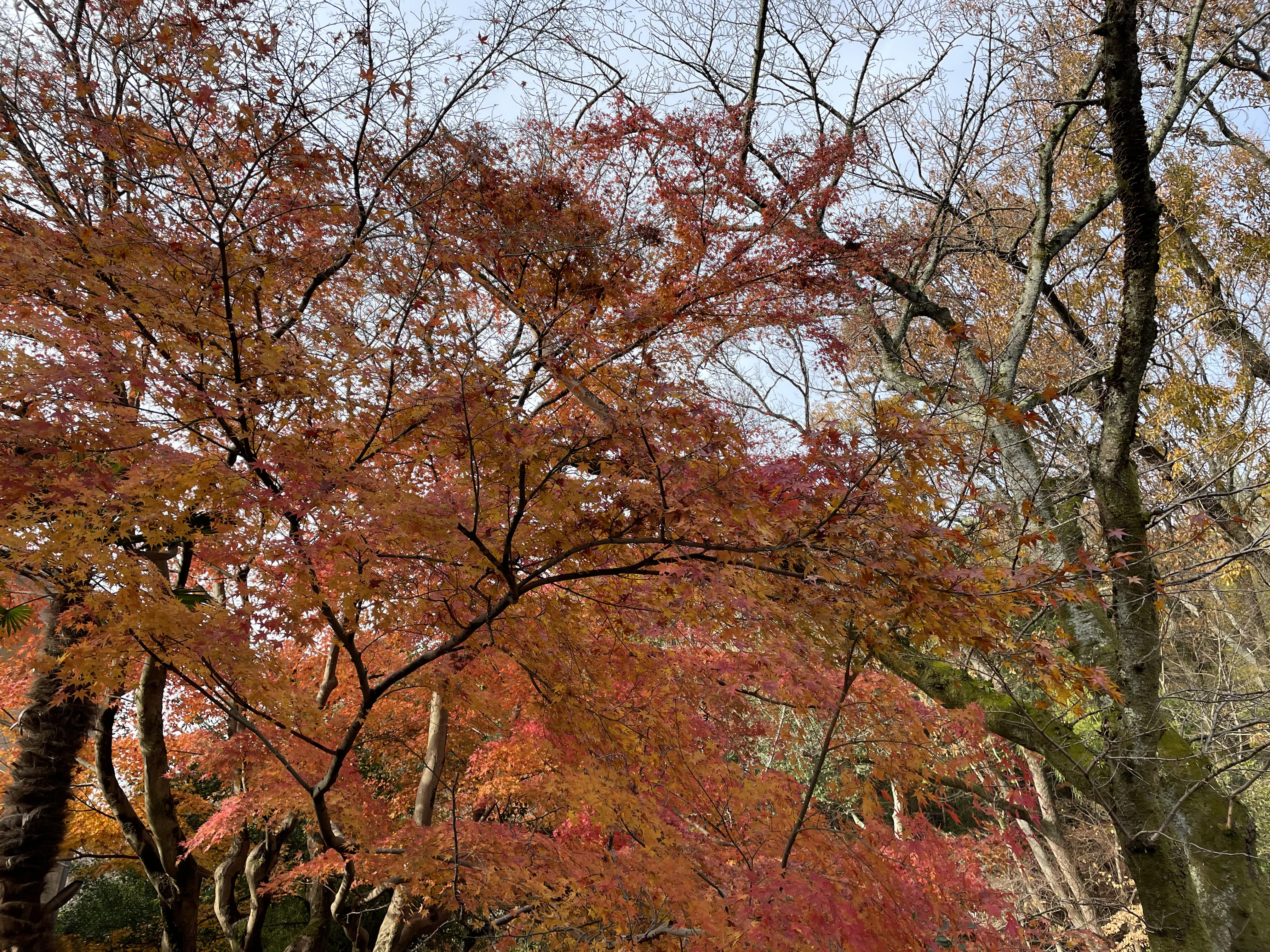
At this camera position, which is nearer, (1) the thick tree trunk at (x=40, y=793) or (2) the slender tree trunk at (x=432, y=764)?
(1) the thick tree trunk at (x=40, y=793)

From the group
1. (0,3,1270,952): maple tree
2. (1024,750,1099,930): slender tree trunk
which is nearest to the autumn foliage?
(0,3,1270,952): maple tree

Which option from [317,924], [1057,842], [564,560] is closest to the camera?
[564,560]

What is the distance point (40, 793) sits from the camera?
17.3 feet

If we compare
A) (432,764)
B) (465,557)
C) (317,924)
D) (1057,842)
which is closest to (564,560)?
(465,557)

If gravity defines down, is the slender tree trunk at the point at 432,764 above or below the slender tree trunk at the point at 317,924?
above

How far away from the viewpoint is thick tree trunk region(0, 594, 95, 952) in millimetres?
5043

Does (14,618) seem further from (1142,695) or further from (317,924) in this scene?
(1142,695)

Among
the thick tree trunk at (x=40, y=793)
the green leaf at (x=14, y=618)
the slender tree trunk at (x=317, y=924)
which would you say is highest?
the green leaf at (x=14, y=618)

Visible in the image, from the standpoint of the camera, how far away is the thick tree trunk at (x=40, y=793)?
5.04 meters

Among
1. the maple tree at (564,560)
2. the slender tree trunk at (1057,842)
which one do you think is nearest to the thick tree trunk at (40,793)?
the maple tree at (564,560)

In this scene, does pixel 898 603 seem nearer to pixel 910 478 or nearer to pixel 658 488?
pixel 910 478

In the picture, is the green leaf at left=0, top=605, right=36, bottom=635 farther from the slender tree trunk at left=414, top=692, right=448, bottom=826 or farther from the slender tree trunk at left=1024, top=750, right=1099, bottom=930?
the slender tree trunk at left=1024, top=750, right=1099, bottom=930

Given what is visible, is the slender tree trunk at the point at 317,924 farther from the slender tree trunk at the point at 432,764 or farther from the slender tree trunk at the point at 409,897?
the slender tree trunk at the point at 432,764

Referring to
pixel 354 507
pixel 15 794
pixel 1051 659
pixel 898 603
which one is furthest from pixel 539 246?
pixel 15 794
